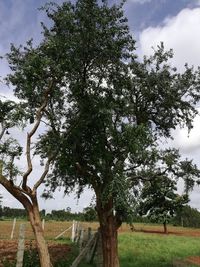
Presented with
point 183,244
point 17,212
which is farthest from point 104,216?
point 17,212

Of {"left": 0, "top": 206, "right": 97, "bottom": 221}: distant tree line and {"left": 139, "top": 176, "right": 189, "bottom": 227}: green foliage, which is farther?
{"left": 0, "top": 206, "right": 97, "bottom": 221}: distant tree line

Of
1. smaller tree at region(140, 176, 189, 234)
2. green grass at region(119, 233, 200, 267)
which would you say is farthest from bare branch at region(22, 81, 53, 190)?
smaller tree at region(140, 176, 189, 234)

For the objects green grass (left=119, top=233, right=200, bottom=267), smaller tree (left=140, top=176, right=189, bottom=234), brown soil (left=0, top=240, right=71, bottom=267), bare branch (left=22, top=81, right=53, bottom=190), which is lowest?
brown soil (left=0, top=240, right=71, bottom=267)

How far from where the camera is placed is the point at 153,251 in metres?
32.9

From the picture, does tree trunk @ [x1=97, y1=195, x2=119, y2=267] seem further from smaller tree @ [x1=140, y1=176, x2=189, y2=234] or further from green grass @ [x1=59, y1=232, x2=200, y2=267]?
smaller tree @ [x1=140, y1=176, x2=189, y2=234]

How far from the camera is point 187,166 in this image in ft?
81.7

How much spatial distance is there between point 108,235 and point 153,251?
10959 millimetres

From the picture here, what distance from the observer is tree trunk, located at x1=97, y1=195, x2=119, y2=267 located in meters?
22.7

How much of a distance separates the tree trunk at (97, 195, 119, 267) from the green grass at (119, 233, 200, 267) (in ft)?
13.4

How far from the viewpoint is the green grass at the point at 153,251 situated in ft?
93.2

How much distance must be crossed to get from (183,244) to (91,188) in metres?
18.2

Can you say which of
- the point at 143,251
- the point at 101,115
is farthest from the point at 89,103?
the point at 143,251

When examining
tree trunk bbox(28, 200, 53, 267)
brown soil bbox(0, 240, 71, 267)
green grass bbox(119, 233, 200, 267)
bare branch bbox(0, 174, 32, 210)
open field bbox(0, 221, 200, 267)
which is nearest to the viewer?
bare branch bbox(0, 174, 32, 210)

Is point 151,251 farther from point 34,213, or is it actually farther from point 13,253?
point 34,213
